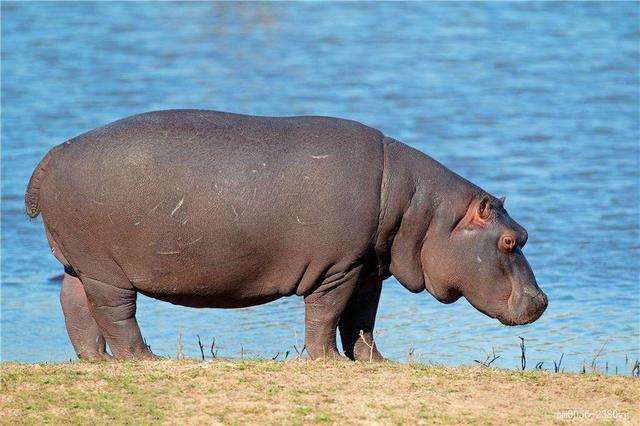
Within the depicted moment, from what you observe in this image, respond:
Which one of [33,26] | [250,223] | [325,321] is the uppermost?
[250,223]

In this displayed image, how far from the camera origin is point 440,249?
8.13 metres

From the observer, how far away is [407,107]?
1928 centimetres

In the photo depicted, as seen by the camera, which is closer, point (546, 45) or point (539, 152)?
point (539, 152)

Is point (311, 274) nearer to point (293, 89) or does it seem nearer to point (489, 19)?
point (293, 89)

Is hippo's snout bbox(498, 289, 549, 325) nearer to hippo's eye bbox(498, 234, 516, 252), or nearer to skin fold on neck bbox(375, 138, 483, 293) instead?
hippo's eye bbox(498, 234, 516, 252)

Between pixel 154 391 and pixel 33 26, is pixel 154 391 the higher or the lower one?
the higher one

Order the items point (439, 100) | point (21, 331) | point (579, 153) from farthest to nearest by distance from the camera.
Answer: point (439, 100) < point (579, 153) < point (21, 331)

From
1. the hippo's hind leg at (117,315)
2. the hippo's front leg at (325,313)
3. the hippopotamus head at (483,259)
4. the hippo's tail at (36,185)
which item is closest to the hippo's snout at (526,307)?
the hippopotamus head at (483,259)

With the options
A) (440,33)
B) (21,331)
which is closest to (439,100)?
(440,33)

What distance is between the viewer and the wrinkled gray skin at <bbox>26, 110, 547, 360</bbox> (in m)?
7.73

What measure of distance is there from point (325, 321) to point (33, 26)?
66.1 feet

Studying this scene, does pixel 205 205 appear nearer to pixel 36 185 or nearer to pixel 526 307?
pixel 36 185

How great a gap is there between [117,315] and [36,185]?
2.86 feet

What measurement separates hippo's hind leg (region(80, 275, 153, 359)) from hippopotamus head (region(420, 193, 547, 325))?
5.62 feet
